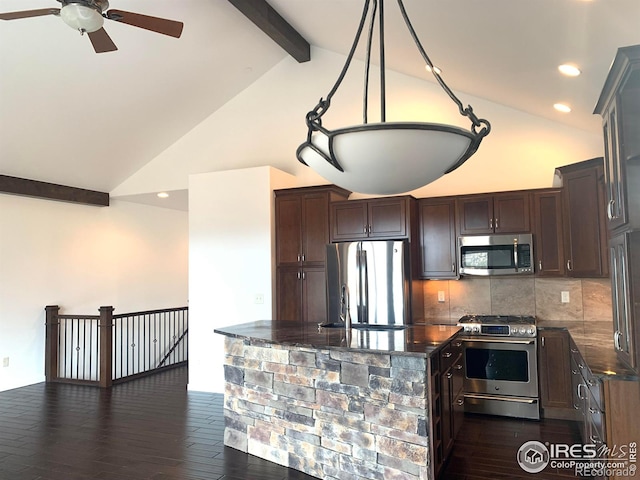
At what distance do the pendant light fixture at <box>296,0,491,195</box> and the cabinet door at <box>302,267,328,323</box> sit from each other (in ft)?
11.4

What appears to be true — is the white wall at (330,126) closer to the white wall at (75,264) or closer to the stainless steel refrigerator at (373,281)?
the white wall at (75,264)

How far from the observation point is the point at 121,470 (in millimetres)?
3508

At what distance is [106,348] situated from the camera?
621 cm

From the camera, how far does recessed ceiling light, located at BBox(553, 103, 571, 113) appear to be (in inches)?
172

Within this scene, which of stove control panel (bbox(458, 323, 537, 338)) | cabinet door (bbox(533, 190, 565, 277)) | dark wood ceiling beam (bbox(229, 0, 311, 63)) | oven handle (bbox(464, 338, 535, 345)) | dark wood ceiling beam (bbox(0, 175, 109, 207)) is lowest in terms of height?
oven handle (bbox(464, 338, 535, 345))

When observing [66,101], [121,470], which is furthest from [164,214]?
[121,470]

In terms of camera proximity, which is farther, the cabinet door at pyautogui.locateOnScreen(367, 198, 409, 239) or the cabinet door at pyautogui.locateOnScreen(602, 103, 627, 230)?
the cabinet door at pyautogui.locateOnScreen(367, 198, 409, 239)

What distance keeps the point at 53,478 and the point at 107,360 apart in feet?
9.48

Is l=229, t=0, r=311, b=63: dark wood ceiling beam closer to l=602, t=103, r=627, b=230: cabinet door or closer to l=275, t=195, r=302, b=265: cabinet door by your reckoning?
l=275, t=195, r=302, b=265: cabinet door

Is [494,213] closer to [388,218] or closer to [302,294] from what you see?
[388,218]

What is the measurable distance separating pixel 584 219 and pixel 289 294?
3281 millimetres

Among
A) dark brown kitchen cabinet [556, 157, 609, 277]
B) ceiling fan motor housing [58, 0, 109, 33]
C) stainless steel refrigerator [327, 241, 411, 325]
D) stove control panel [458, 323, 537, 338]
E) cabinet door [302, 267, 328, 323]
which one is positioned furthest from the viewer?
cabinet door [302, 267, 328, 323]

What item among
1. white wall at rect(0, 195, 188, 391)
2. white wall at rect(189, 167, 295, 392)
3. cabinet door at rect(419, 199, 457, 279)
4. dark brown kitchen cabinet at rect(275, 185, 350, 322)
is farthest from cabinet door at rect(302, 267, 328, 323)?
white wall at rect(0, 195, 188, 391)

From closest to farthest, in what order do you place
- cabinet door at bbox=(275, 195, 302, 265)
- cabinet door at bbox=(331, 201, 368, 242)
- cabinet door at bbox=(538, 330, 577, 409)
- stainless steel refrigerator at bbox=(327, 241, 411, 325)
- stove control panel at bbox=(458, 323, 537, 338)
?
cabinet door at bbox=(538, 330, 577, 409) → stove control panel at bbox=(458, 323, 537, 338) → stainless steel refrigerator at bbox=(327, 241, 411, 325) → cabinet door at bbox=(331, 201, 368, 242) → cabinet door at bbox=(275, 195, 302, 265)
